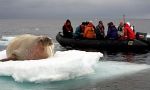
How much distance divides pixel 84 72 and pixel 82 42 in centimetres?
841

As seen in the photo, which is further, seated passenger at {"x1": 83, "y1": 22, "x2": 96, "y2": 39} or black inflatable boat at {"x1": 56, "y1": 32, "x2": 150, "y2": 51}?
seated passenger at {"x1": 83, "y1": 22, "x2": 96, "y2": 39}

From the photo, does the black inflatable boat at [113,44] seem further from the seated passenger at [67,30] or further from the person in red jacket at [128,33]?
the seated passenger at [67,30]

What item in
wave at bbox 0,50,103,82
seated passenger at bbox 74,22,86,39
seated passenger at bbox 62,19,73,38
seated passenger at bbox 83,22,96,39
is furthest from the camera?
seated passenger at bbox 62,19,73,38

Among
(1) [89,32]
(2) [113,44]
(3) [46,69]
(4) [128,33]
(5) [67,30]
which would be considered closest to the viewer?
(3) [46,69]

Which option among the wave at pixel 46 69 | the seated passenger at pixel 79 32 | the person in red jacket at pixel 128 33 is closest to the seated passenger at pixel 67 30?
the seated passenger at pixel 79 32

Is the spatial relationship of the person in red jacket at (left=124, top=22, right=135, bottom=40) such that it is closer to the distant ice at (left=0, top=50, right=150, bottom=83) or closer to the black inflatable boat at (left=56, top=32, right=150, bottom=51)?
the black inflatable boat at (left=56, top=32, right=150, bottom=51)

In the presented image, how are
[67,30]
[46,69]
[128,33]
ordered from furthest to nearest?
[67,30] < [128,33] < [46,69]

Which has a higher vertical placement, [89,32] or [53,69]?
[89,32]

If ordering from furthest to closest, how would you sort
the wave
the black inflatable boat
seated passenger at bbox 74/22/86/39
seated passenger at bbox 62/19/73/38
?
seated passenger at bbox 62/19/73/38
seated passenger at bbox 74/22/86/39
the black inflatable boat
the wave

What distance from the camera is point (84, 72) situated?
10.4 meters

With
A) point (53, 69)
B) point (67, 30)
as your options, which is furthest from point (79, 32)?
point (53, 69)

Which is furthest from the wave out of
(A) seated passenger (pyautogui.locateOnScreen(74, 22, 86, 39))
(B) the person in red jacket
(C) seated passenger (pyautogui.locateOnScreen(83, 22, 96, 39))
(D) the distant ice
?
(A) seated passenger (pyautogui.locateOnScreen(74, 22, 86, 39))

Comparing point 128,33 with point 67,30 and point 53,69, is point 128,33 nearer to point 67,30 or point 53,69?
point 67,30

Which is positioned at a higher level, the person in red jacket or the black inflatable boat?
the person in red jacket
